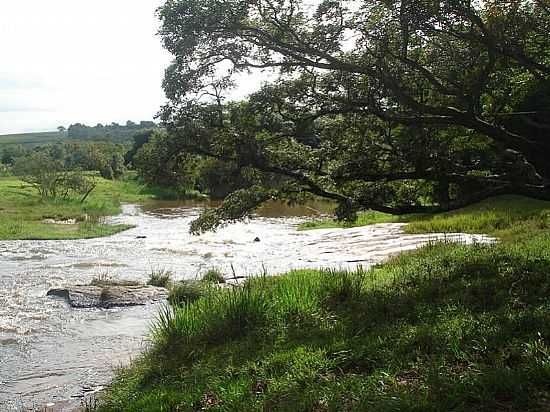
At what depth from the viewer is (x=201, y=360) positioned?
8031mm

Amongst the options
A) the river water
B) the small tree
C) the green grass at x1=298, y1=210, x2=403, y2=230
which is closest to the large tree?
the river water

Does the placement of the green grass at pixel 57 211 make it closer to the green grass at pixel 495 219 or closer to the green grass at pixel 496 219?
the green grass at pixel 495 219

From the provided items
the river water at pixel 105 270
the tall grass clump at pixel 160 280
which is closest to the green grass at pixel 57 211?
the river water at pixel 105 270

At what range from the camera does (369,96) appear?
401 inches

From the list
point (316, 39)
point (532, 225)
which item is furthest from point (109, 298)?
point (532, 225)

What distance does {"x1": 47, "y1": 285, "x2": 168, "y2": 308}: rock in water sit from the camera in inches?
609

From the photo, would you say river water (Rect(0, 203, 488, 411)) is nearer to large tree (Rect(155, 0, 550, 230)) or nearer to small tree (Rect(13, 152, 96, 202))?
large tree (Rect(155, 0, 550, 230))

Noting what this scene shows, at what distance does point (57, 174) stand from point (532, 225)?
3982 cm

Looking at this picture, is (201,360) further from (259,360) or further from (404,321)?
(404,321)

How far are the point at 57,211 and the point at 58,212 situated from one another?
309mm

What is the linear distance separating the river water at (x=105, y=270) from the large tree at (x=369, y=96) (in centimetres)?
366

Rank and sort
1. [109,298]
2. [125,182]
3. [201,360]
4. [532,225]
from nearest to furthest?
[201,360], [109,298], [532,225], [125,182]

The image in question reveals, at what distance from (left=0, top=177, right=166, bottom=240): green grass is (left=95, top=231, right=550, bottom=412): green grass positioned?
79.7 ft

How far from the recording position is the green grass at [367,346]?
5117mm
